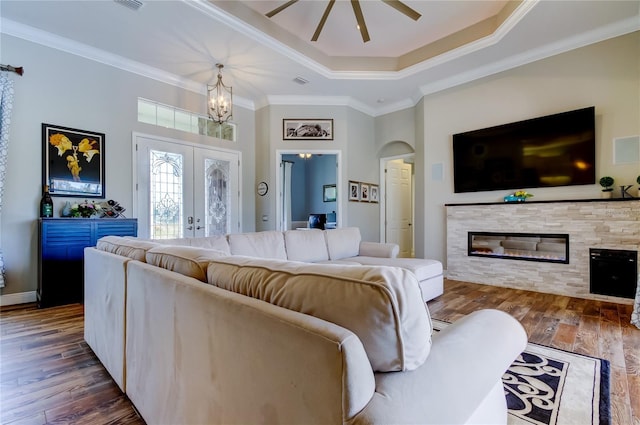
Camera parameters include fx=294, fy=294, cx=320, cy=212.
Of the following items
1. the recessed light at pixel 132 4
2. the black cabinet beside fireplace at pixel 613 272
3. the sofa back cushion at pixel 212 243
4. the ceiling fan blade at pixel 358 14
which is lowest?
the black cabinet beside fireplace at pixel 613 272

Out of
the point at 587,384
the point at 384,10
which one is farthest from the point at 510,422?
the point at 384,10

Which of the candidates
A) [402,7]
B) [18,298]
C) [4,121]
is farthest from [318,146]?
[18,298]

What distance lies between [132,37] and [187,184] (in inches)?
80.3

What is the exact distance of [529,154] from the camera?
402 cm

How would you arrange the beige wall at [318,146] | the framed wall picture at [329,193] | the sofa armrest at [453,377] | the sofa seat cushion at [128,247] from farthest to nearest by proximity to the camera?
the framed wall picture at [329,193] < the beige wall at [318,146] < the sofa seat cushion at [128,247] < the sofa armrest at [453,377]

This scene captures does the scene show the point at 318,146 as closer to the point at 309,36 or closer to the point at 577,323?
the point at 309,36

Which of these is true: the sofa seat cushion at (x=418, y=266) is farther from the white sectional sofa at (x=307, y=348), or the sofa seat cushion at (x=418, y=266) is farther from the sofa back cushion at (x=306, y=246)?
the white sectional sofa at (x=307, y=348)

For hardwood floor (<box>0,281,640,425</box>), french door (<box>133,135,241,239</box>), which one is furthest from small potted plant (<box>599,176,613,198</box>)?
french door (<box>133,135,241,239</box>)

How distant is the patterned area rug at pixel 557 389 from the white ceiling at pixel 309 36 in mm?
3375

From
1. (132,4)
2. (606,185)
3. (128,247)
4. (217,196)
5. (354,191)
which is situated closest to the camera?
(128,247)

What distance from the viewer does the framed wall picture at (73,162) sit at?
Result: 350cm

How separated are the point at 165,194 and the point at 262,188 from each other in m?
1.63

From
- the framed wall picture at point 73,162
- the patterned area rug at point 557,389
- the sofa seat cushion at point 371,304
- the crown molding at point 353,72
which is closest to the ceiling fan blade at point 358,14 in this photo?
the crown molding at point 353,72

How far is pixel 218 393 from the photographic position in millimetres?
876
